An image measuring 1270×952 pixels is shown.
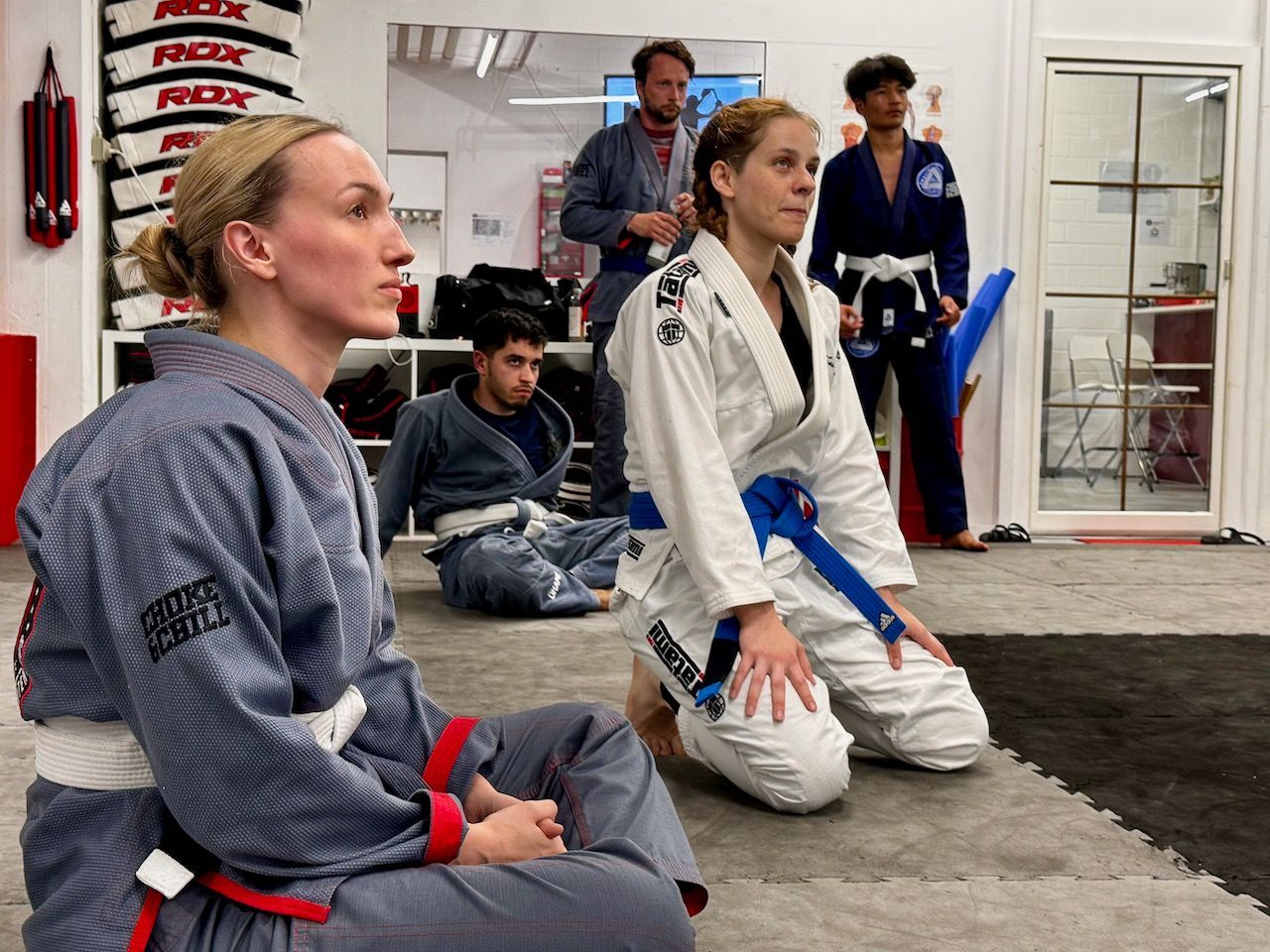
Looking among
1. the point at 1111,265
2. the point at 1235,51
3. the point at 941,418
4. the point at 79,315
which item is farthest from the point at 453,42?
the point at 1235,51

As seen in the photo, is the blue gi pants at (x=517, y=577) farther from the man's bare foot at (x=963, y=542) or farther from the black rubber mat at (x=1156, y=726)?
the man's bare foot at (x=963, y=542)

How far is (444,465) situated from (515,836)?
2.99 meters

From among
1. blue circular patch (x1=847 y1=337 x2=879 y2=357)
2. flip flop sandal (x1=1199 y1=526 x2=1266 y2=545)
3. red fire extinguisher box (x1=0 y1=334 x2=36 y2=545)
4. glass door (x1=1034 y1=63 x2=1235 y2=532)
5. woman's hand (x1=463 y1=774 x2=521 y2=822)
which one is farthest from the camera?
glass door (x1=1034 y1=63 x2=1235 y2=532)

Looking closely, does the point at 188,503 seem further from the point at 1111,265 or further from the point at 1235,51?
the point at 1235,51

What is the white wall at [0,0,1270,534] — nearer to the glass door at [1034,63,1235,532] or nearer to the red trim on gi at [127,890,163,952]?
the glass door at [1034,63,1235,532]

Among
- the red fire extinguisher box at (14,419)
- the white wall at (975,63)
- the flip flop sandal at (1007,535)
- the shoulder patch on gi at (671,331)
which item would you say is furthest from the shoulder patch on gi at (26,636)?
the flip flop sandal at (1007,535)

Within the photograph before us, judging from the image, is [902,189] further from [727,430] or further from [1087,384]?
[727,430]

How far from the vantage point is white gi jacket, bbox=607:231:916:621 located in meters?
2.16

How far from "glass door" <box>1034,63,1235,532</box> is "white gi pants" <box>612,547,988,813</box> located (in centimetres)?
424

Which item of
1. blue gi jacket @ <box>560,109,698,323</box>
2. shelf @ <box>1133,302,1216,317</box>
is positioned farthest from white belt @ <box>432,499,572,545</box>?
shelf @ <box>1133,302,1216,317</box>

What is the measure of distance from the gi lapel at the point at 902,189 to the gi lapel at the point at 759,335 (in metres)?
3.24

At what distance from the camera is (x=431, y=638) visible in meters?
3.56

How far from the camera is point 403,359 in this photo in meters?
6.00

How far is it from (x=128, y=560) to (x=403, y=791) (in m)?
0.47
